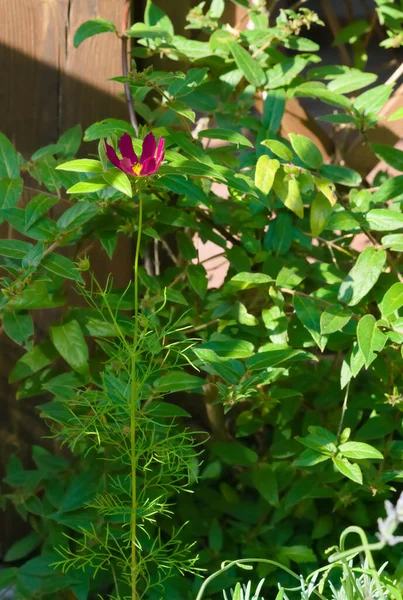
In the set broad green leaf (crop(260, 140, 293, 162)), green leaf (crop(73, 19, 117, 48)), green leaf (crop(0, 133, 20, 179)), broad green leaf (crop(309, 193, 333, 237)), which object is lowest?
broad green leaf (crop(309, 193, 333, 237))

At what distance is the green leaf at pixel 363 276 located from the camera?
150 cm

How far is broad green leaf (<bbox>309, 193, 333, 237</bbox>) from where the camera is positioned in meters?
1.59

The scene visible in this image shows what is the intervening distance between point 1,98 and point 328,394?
99 centimetres

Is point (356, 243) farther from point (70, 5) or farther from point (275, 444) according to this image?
point (70, 5)

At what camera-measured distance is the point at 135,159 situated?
108 centimetres

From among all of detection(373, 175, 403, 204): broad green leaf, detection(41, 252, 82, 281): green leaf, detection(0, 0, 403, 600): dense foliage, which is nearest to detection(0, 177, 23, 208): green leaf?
detection(0, 0, 403, 600): dense foliage

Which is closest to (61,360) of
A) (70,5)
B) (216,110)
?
(216,110)

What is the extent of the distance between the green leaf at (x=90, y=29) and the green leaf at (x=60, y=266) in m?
0.51

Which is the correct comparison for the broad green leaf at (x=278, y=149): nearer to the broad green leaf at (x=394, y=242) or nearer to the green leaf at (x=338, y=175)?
the green leaf at (x=338, y=175)

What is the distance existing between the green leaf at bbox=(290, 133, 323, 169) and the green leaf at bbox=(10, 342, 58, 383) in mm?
625

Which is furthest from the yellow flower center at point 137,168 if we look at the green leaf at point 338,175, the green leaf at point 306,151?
the green leaf at point 338,175

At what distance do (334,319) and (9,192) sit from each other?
629 mm

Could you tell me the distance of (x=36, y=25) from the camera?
1.86 m

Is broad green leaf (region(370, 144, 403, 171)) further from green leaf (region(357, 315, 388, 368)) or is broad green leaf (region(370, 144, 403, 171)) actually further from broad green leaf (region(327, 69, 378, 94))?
green leaf (region(357, 315, 388, 368))
